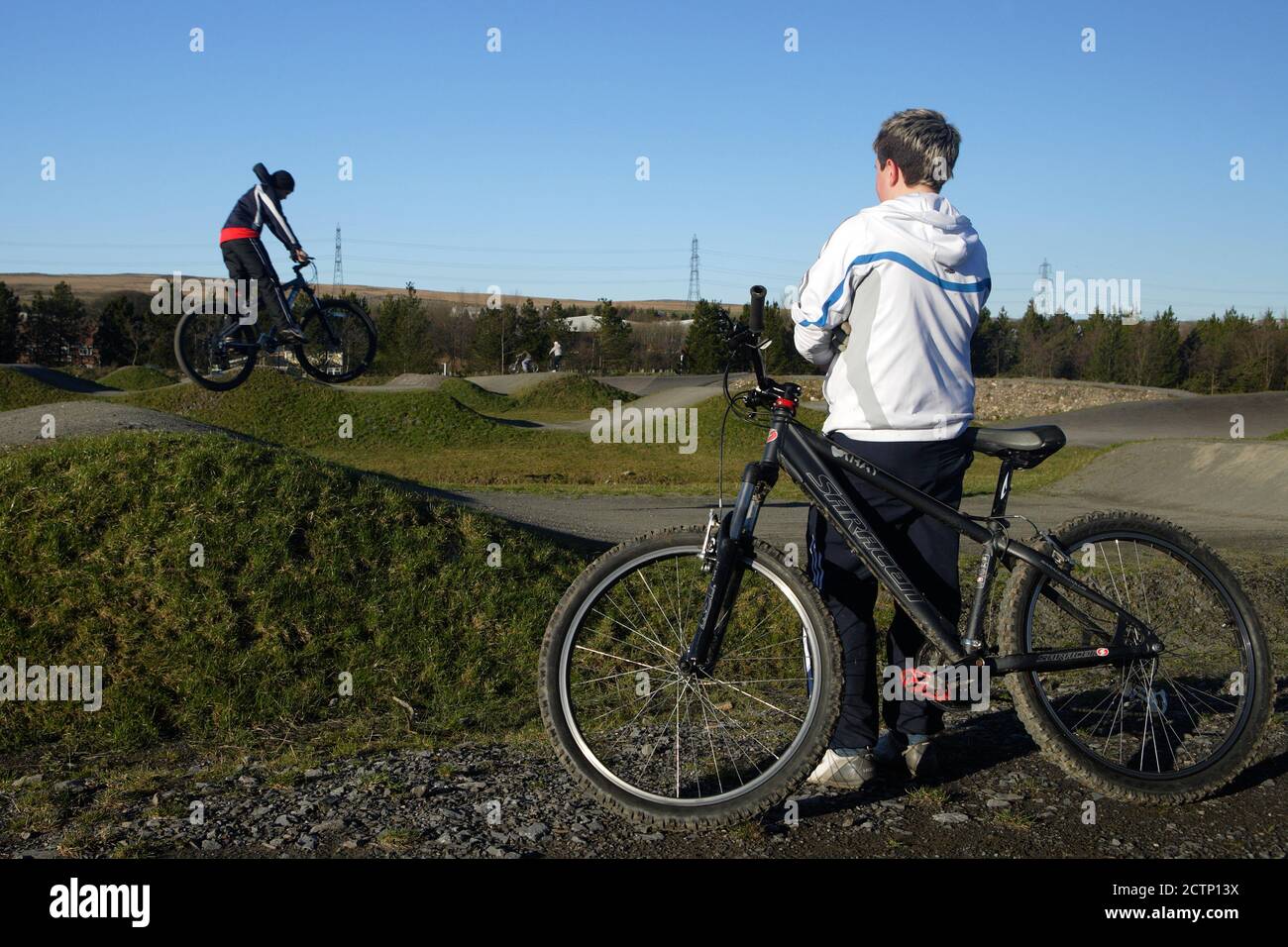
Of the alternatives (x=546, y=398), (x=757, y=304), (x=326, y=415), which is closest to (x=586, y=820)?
(x=757, y=304)

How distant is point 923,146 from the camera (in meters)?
3.84

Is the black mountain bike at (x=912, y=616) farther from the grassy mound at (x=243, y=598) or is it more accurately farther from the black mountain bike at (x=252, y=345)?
the black mountain bike at (x=252, y=345)

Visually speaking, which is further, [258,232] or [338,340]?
[338,340]

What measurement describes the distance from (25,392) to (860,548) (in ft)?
84.9

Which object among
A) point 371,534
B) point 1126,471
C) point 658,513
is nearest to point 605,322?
point 1126,471

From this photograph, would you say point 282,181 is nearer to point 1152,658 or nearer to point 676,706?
point 676,706

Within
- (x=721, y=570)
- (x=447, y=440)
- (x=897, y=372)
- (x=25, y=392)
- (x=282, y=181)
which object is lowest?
(x=447, y=440)

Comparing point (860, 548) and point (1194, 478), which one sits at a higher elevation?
point (860, 548)

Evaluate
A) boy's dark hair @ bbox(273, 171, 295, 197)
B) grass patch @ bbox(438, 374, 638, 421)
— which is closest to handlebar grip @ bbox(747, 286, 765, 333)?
boy's dark hair @ bbox(273, 171, 295, 197)

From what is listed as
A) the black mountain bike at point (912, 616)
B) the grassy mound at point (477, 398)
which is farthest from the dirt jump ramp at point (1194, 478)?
the grassy mound at point (477, 398)

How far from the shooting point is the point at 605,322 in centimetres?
6906

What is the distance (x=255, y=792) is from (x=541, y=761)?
104 cm

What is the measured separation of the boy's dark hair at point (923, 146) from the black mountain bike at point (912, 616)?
87 cm
